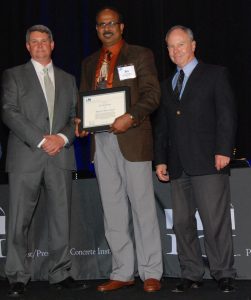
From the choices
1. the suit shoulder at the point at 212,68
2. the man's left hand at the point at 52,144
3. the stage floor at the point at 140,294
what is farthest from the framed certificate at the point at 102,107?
the stage floor at the point at 140,294

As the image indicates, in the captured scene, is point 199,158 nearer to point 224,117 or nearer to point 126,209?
point 224,117

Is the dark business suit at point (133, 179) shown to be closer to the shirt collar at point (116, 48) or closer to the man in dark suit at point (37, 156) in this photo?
the shirt collar at point (116, 48)

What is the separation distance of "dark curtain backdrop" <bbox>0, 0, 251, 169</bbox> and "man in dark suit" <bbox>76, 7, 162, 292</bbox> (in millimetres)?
1765

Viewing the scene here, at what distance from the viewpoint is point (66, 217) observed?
4.06 meters

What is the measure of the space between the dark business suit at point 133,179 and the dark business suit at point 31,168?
29cm

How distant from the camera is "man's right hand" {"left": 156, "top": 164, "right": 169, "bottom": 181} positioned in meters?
4.03

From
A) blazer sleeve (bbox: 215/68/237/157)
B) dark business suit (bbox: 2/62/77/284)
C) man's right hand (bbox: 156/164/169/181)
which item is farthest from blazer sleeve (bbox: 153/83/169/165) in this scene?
dark business suit (bbox: 2/62/77/284)

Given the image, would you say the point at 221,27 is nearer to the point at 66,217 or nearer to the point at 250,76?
the point at 250,76

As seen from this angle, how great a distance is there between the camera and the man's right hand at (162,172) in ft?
13.2

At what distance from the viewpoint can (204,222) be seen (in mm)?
3830

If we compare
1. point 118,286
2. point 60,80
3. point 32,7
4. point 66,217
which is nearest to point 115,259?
point 118,286

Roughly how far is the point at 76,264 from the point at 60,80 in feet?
4.70

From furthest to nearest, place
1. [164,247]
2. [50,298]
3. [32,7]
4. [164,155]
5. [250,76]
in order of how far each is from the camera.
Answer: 1. [32,7]
2. [250,76]
3. [164,247]
4. [164,155]
5. [50,298]

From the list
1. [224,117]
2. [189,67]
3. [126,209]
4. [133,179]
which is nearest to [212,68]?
[189,67]
